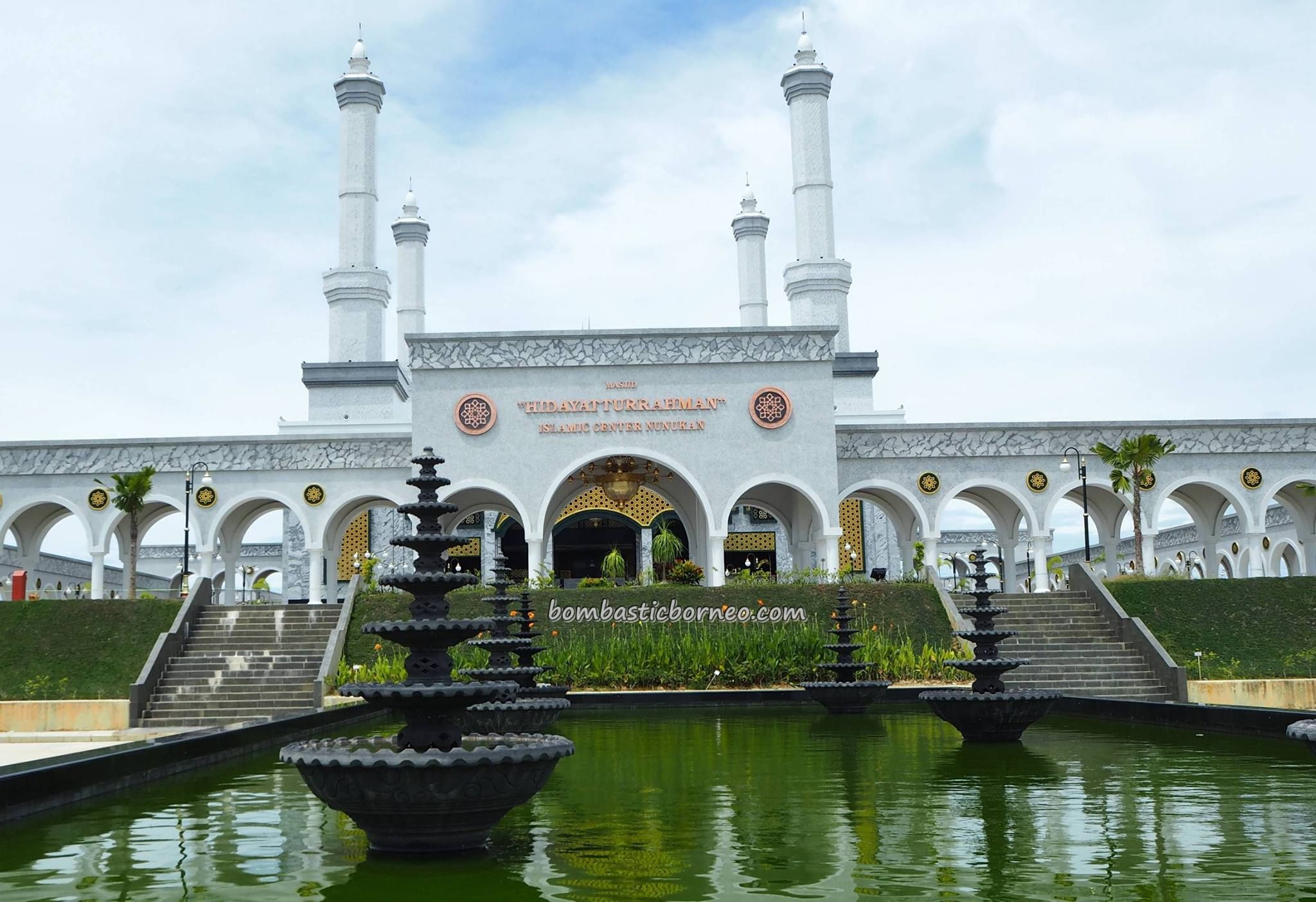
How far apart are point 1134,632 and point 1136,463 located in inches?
331

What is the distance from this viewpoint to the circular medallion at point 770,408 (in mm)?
31422

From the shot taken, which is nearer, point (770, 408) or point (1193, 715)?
point (1193, 715)

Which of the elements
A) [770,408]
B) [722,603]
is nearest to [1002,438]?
[770,408]

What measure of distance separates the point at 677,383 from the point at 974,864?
83.5ft

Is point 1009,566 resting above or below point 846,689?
above

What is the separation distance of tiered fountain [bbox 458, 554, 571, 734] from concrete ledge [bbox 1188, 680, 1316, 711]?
34.4 feet

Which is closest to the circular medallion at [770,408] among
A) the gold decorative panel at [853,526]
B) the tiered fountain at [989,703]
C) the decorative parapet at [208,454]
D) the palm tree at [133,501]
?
the decorative parapet at [208,454]

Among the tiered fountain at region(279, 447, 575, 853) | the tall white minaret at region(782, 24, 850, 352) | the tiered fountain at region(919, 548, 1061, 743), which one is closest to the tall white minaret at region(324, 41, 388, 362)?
the tall white minaret at region(782, 24, 850, 352)

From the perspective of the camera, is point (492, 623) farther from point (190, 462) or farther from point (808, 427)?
point (190, 462)

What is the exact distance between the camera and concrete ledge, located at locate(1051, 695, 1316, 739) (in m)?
12.4

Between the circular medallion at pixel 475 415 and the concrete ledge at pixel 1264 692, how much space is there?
1814cm

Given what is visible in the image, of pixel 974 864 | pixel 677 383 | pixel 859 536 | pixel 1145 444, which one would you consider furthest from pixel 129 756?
pixel 859 536

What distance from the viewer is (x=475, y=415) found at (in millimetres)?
31188

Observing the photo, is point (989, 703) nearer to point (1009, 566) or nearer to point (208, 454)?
point (1009, 566)
